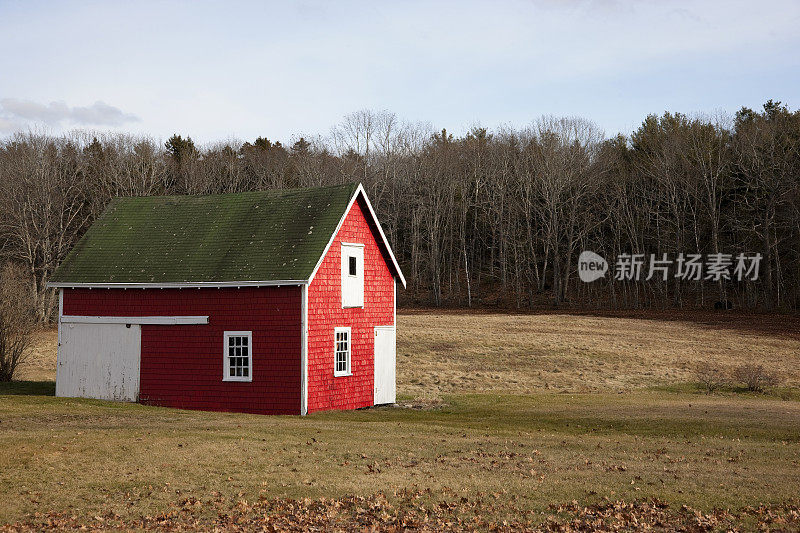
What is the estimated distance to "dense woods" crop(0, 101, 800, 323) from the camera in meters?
66.3

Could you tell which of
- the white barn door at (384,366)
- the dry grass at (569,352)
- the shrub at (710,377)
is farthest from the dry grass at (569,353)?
the white barn door at (384,366)

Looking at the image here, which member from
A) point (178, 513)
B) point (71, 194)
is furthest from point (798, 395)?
point (71, 194)

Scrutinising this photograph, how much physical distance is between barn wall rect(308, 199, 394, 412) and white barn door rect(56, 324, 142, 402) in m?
7.15

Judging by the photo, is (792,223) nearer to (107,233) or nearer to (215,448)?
(107,233)

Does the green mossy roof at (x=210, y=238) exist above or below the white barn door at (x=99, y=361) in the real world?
above

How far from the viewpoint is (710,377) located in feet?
128

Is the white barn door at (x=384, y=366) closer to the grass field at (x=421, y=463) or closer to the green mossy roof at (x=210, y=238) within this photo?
the grass field at (x=421, y=463)

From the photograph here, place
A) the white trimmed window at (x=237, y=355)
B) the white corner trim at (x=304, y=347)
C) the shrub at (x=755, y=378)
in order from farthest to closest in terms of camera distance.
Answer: the shrub at (x=755, y=378), the white trimmed window at (x=237, y=355), the white corner trim at (x=304, y=347)

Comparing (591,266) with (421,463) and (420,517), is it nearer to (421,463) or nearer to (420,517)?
(421,463)

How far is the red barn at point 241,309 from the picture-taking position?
27.9m

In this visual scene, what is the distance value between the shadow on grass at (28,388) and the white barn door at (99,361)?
3.91 feet

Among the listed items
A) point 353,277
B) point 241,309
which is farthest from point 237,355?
point 353,277

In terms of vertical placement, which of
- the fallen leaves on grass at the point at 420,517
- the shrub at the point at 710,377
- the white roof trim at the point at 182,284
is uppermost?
the white roof trim at the point at 182,284

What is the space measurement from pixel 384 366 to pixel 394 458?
1348cm
